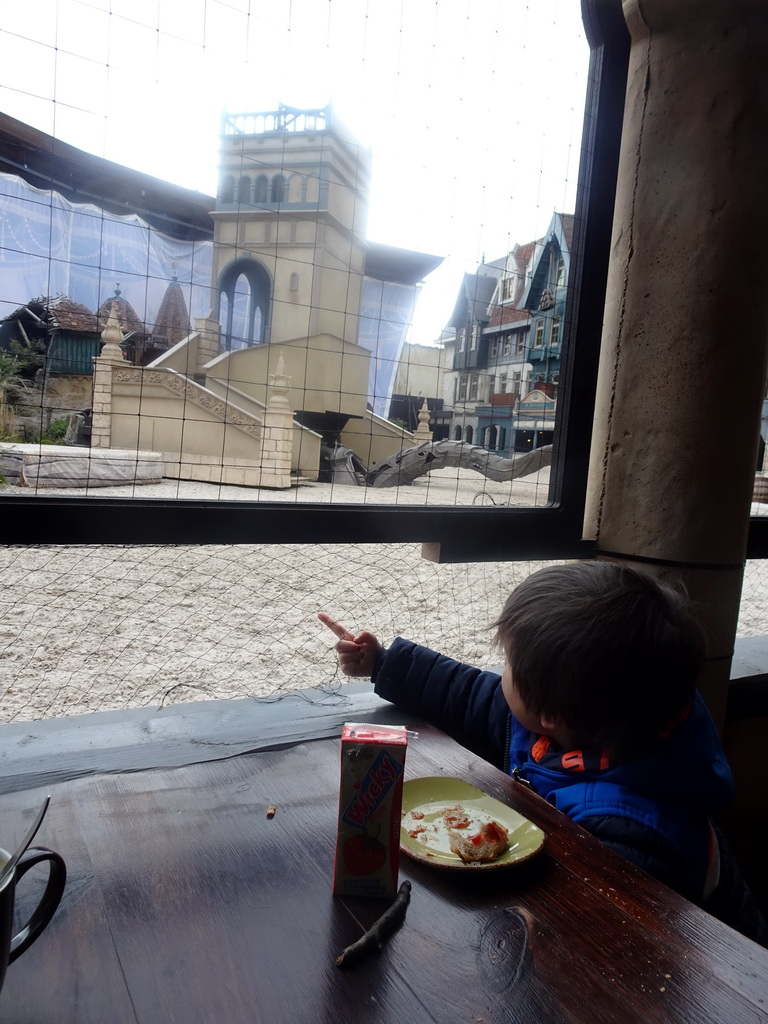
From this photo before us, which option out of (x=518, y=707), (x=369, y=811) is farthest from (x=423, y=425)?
(x=369, y=811)

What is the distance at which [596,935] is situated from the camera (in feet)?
2.13

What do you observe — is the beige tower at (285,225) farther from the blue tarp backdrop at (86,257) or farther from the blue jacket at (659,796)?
the blue jacket at (659,796)

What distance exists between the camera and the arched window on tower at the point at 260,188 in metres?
1.36

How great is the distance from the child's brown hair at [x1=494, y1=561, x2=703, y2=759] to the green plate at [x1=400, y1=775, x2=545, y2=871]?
15 cm

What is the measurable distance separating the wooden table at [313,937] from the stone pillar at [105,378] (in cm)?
69

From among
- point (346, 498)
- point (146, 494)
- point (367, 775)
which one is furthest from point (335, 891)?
point (346, 498)

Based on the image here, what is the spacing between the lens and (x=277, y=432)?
1479 mm

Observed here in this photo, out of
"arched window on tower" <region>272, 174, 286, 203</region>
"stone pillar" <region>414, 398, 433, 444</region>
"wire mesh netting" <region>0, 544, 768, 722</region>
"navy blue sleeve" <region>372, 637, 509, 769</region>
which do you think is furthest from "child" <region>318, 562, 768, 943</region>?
"wire mesh netting" <region>0, 544, 768, 722</region>

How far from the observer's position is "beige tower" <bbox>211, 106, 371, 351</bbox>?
1359 millimetres

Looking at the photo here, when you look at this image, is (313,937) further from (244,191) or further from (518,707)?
(244,191)

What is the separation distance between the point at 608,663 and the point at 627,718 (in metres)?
0.08

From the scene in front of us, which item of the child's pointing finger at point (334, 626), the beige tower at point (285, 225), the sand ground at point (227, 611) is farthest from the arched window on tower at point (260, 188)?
the child's pointing finger at point (334, 626)

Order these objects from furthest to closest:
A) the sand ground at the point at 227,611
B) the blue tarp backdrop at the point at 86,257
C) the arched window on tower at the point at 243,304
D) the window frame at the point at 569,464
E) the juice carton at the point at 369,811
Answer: the sand ground at the point at 227,611
the window frame at the point at 569,464
the arched window on tower at the point at 243,304
the blue tarp backdrop at the point at 86,257
the juice carton at the point at 369,811

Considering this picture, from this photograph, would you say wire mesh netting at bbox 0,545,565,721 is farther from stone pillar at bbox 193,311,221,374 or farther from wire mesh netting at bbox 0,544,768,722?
stone pillar at bbox 193,311,221,374
